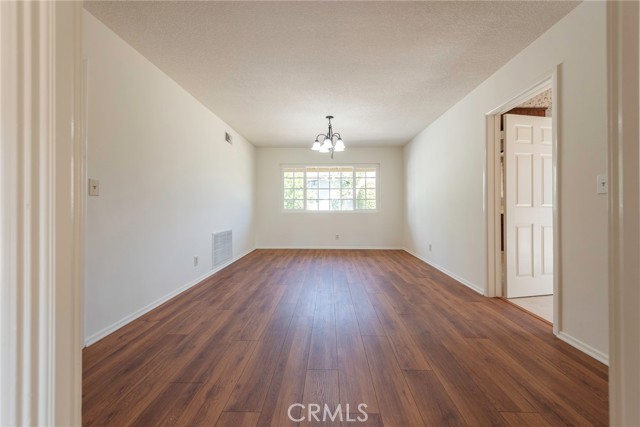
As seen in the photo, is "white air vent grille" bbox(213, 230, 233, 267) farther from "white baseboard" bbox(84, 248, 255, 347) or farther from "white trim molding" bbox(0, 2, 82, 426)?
"white trim molding" bbox(0, 2, 82, 426)

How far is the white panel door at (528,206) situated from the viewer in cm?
288

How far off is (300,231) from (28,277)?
5.95m

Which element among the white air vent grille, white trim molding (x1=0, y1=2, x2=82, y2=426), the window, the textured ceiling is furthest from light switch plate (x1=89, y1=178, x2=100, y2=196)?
the window

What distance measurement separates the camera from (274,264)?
15.2 feet

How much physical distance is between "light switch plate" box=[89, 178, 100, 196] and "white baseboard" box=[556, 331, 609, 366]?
3.57 meters

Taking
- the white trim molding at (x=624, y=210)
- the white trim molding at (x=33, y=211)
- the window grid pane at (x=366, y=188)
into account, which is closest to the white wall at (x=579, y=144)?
the white trim molding at (x=624, y=210)

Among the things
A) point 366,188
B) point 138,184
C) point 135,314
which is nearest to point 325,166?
point 366,188

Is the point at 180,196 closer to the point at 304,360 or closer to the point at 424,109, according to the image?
the point at 304,360

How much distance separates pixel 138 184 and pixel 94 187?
454mm

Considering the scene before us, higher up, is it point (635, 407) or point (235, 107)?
point (235, 107)

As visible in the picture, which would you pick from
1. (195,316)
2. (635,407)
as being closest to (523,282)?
(635,407)

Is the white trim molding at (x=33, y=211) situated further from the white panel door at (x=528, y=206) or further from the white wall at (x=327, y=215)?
the white wall at (x=327, y=215)

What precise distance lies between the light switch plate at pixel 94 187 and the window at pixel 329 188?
14.9ft

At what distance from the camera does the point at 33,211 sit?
19.0 inches
